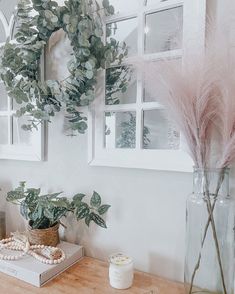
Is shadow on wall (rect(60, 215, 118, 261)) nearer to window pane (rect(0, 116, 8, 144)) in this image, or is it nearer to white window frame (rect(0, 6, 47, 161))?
white window frame (rect(0, 6, 47, 161))

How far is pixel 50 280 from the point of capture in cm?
90

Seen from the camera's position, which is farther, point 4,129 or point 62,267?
point 4,129

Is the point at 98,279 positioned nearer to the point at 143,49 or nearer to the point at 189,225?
the point at 189,225

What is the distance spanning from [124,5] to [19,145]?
2.54 feet

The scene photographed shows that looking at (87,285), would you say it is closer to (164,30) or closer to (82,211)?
(82,211)

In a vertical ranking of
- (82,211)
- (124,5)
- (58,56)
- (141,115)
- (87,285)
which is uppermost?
(124,5)

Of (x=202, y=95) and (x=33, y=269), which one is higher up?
(x=202, y=95)

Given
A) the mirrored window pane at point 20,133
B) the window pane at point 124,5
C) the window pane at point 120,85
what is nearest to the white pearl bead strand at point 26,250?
the mirrored window pane at point 20,133

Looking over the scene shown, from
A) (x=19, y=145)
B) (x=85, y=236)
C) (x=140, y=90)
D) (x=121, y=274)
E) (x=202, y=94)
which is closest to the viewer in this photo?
(x=202, y=94)

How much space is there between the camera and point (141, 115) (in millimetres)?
956

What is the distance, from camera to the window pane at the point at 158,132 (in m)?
0.91

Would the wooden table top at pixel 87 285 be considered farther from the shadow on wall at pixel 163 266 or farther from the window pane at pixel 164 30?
the window pane at pixel 164 30

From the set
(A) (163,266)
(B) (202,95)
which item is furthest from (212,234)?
(B) (202,95)

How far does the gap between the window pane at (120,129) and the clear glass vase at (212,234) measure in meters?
0.31
